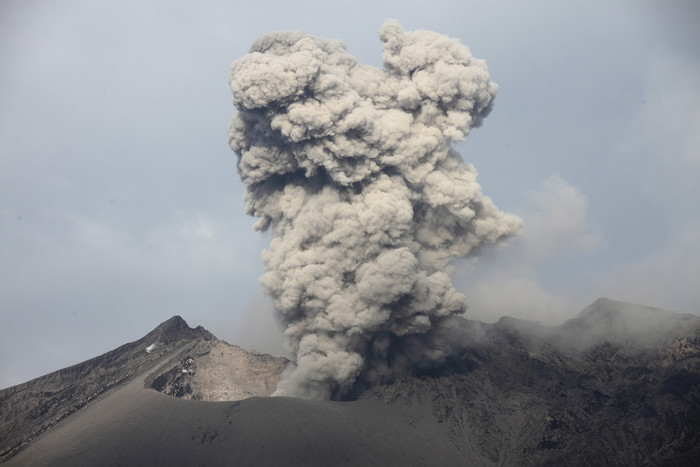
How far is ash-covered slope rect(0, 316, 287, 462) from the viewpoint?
92.4 feet

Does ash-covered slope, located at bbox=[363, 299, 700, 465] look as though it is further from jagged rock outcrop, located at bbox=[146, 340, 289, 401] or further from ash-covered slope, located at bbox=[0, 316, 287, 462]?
ash-covered slope, located at bbox=[0, 316, 287, 462]

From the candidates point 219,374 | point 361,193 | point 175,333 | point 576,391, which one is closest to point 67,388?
point 175,333

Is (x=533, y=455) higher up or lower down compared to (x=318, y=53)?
lower down

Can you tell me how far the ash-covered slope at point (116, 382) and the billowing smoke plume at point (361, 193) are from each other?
10.6 ft

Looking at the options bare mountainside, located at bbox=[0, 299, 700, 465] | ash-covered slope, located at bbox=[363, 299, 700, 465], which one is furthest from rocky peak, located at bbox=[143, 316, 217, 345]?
ash-covered slope, located at bbox=[363, 299, 700, 465]

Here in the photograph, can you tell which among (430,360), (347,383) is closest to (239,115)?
(347,383)

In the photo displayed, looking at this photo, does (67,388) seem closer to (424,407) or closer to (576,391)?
(424,407)

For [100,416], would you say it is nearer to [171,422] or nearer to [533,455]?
[171,422]

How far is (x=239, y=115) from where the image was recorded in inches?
1194

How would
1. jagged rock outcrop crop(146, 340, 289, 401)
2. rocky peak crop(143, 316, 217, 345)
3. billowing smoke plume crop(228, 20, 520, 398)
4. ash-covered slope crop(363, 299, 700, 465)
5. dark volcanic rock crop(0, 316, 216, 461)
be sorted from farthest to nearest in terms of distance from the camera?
rocky peak crop(143, 316, 217, 345) → jagged rock outcrop crop(146, 340, 289, 401) → dark volcanic rock crop(0, 316, 216, 461) → ash-covered slope crop(363, 299, 700, 465) → billowing smoke plume crop(228, 20, 520, 398)

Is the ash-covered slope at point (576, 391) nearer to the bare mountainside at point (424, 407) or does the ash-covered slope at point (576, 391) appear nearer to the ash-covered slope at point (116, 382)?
the bare mountainside at point (424, 407)

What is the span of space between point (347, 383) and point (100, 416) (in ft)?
40.4

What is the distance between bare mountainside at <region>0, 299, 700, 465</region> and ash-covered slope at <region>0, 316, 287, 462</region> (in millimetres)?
86

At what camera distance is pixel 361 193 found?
28484 millimetres
